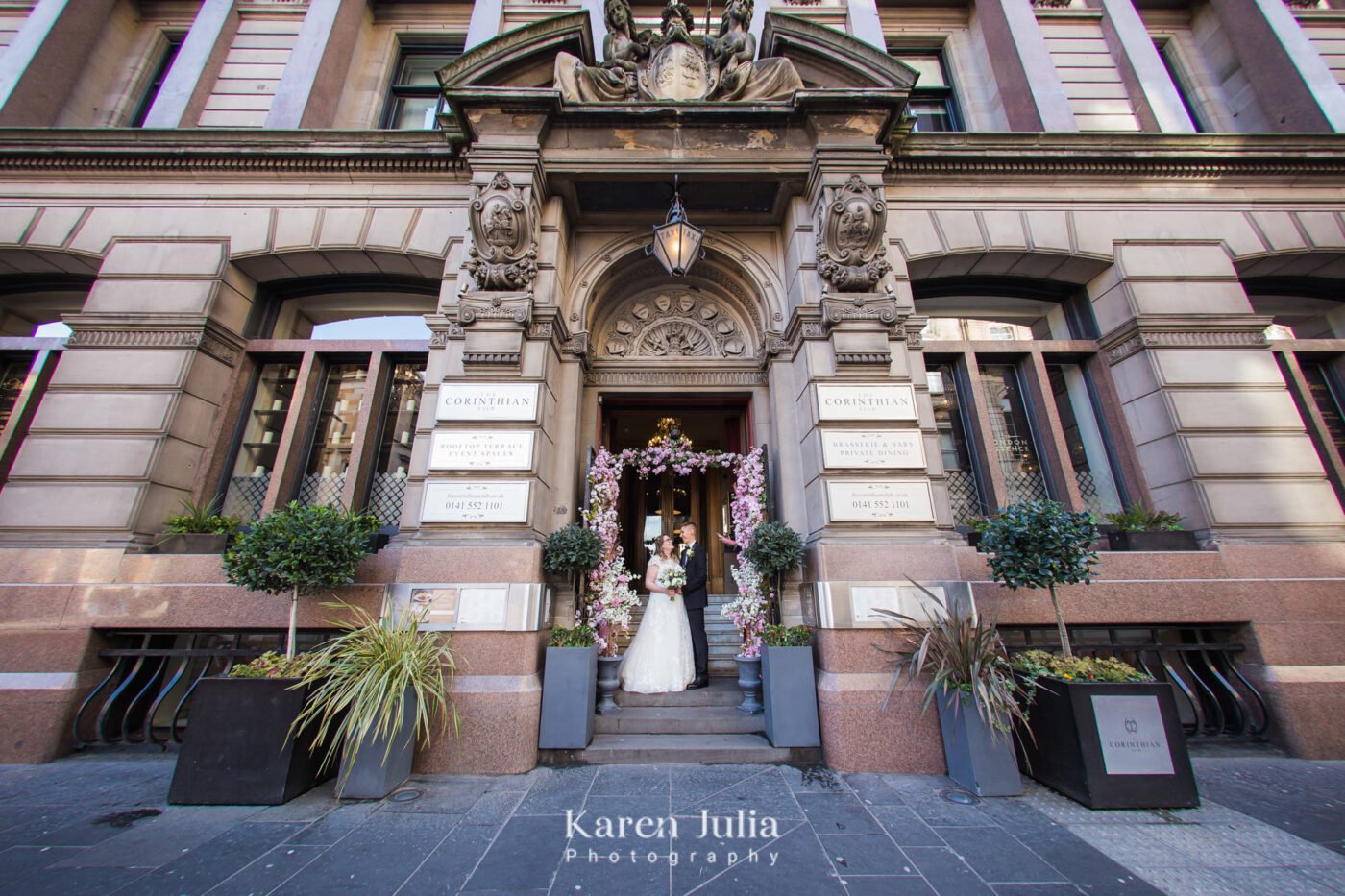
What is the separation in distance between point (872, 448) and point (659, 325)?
13.7 ft

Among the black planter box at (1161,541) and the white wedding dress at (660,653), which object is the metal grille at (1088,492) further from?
the white wedding dress at (660,653)

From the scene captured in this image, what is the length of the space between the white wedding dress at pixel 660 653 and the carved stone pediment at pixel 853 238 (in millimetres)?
5253

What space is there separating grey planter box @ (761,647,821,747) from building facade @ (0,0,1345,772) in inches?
7.8

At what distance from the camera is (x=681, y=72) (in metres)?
7.52

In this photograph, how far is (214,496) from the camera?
7.39 metres

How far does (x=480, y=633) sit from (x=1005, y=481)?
8.12 m

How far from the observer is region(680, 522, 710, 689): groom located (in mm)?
6961

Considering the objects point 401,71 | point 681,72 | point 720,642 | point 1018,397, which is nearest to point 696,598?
point 720,642

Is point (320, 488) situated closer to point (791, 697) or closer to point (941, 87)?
A: point (791, 697)

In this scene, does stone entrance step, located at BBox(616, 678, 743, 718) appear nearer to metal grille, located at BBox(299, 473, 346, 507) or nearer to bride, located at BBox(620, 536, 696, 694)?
bride, located at BBox(620, 536, 696, 694)

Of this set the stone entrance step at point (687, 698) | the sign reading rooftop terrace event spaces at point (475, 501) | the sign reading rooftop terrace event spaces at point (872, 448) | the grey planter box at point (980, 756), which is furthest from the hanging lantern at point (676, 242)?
the grey planter box at point (980, 756)

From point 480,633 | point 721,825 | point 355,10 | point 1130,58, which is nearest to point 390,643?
point 480,633

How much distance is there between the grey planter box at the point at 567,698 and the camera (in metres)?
5.41

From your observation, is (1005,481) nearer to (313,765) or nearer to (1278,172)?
(1278,172)
